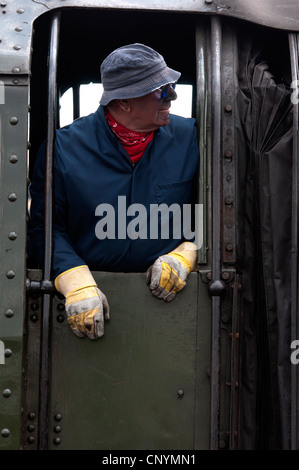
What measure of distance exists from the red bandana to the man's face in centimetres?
6

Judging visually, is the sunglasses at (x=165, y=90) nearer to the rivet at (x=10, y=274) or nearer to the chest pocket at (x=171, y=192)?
the chest pocket at (x=171, y=192)

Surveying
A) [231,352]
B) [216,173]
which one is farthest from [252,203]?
[231,352]

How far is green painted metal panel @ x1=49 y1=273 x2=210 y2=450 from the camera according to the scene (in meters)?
2.67

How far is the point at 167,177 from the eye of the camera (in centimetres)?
289

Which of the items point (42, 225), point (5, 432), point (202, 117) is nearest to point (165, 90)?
point (202, 117)

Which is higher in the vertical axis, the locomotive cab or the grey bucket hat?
the grey bucket hat

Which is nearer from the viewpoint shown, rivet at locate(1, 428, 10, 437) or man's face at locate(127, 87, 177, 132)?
rivet at locate(1, 428, 10, 437)

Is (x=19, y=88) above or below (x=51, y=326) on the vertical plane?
above

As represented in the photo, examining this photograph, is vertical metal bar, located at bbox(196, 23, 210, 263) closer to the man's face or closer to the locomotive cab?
the locomotive cab

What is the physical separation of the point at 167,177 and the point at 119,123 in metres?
0.34

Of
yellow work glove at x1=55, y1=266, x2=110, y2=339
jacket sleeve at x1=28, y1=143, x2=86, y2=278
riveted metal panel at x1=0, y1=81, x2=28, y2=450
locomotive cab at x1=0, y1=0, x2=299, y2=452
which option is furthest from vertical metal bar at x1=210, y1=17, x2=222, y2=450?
riveted metal panel at x1=0, y1=81, x2=28, y2=450

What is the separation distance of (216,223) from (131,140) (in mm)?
577

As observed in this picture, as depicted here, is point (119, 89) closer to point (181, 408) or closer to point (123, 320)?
point (123, 320)

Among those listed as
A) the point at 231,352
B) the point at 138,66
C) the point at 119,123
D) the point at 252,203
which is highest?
the point at 138,66
